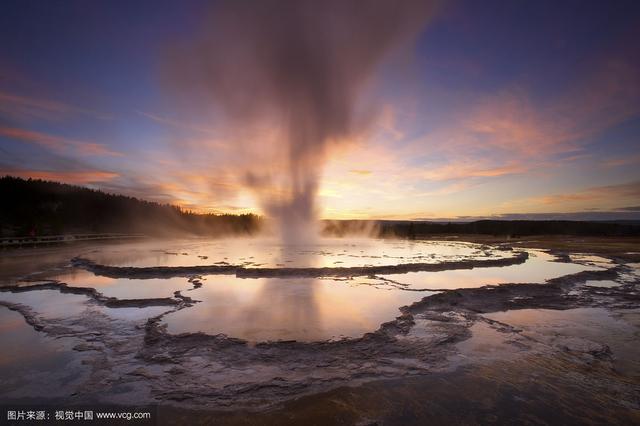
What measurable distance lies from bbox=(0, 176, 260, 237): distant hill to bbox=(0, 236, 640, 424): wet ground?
3879 cm

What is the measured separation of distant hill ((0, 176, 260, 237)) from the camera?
49844mm

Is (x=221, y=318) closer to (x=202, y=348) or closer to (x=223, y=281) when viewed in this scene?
(x=202, y=348)

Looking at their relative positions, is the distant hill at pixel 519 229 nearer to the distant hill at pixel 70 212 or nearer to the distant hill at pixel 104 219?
the distant hill at pixel 104 219

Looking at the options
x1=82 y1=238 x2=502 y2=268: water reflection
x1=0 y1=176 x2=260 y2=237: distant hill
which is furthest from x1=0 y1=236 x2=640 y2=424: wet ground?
x1=0 y1=176 x2=260 y2=237: distant hill

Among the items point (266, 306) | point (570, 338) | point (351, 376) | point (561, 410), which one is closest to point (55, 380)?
point (351, 376)

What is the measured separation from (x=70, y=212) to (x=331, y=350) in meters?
80.9

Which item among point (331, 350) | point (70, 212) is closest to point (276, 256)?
point (331, 350)

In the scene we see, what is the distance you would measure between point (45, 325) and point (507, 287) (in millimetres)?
14969

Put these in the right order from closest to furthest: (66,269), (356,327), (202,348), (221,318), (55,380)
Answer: (55,380)
(202,348)
(356,327)
(221,318)
(66,269)

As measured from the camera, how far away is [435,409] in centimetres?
439

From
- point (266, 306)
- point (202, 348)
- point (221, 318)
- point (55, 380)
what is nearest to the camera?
point (55, 380)

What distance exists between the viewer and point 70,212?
6794cm

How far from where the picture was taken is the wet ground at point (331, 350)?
14.9ft

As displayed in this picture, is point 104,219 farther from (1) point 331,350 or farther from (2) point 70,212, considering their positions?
(1) point 331,350
